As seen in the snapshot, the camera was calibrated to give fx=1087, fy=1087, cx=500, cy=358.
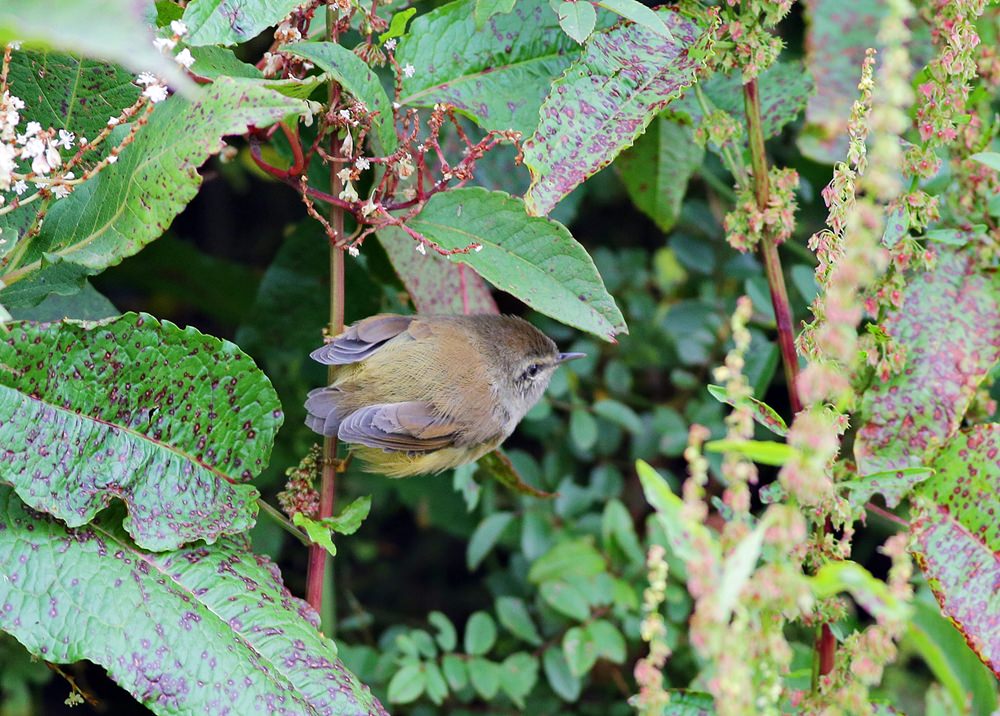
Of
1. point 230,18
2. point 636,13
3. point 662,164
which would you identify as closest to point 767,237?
point 636,13

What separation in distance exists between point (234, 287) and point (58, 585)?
5.58 feet

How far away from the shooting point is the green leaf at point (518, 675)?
265 centimetres

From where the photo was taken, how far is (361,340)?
2.27 meters

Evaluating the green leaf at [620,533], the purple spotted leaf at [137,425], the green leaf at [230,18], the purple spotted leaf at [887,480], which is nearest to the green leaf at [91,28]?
the green leaf at [230,18]

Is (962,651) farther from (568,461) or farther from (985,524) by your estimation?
(568,461)

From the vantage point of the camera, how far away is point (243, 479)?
5.95 ft

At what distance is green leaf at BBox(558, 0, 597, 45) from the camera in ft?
5.70

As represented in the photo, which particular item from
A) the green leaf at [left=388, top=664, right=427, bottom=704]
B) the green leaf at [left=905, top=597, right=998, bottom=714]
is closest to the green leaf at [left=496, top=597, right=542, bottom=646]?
the green leaf at [left=388, top=664, right=427, bottom=704]

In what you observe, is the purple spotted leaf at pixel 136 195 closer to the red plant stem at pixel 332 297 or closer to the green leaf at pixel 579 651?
the red plant stem at pixel 332 297

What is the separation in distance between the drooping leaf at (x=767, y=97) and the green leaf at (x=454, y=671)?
1.40 meters

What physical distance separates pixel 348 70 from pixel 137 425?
0.66m

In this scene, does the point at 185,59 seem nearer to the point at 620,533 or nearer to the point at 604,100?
the point at 604,100

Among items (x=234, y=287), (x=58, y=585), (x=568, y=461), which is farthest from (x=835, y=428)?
(x=234, y=287)

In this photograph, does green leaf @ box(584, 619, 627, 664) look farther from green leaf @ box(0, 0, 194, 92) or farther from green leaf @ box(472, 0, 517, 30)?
green leaf @ box(0, 0, 194, 92)
